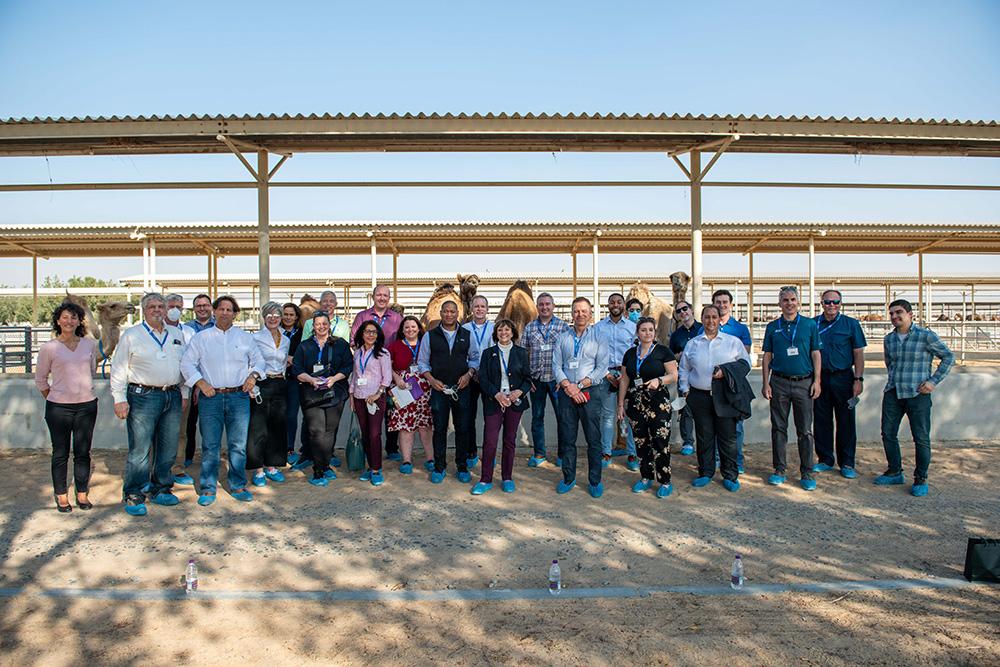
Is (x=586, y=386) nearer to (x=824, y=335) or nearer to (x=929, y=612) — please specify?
(x=824, y=335)

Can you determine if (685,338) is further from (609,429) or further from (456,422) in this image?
(456,422)

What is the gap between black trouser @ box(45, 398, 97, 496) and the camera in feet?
17.6

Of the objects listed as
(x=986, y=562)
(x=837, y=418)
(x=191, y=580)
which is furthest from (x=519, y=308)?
(x=986, y=562)

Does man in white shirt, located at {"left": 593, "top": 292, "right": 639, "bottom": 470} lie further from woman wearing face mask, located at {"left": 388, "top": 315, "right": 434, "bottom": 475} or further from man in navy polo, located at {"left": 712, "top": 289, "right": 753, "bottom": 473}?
woman wearing face mask, located at {"left": 388, "top": 315, "right": 434, "bottom": 475}

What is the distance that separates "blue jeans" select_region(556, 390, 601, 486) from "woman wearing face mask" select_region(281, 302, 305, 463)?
2.61 m

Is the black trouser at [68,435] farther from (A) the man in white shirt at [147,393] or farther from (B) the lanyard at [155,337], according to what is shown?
(B) the lanyard at [155,337]

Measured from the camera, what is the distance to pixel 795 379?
6312 mm

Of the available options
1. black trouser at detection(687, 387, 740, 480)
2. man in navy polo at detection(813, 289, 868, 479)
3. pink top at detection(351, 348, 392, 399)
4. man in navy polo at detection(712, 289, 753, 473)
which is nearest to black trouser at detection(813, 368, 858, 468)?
man in navy polo at detection(813, 289, 868, 479)

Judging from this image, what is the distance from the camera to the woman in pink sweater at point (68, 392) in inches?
211

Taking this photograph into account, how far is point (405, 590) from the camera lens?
13.2 feet

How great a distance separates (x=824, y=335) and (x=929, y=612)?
11.0ft

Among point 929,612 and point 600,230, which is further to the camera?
point 600,230

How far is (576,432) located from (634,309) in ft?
8.16

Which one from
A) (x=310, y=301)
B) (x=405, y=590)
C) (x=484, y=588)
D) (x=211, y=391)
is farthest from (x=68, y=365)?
(x=484, y=588)
